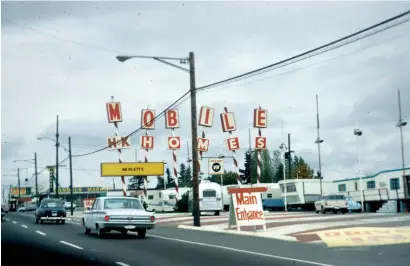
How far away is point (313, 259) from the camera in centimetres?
1448

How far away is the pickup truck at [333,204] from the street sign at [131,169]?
22592 millimetres

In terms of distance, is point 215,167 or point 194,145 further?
point 215,167

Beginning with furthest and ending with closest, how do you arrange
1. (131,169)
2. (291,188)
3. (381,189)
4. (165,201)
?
(165,201)
(131,169)
(291,188)
(381,189)

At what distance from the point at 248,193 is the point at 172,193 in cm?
4423

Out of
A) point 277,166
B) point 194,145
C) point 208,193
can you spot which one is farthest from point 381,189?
point 277,166

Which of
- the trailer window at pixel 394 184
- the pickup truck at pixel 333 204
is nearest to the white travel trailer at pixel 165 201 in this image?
the pickup truck at pixel 333 204

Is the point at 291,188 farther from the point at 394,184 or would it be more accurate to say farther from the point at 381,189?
the point at 394,184

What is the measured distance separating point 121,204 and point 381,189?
30291mm

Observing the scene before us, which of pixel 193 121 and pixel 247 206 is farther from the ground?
pixel 193 121

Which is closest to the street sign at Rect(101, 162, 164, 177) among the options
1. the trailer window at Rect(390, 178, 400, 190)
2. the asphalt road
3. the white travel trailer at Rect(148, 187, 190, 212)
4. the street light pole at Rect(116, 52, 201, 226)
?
the white travel trailer at Rect(148, 187, 190, 212)

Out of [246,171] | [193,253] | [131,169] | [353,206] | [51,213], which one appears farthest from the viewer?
[246,171]

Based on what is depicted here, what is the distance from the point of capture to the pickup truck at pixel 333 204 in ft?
143

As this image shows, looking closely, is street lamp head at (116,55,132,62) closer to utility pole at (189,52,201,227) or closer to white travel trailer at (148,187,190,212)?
utility pole at (189,52,201,227)

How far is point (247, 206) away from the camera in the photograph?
993 inches
